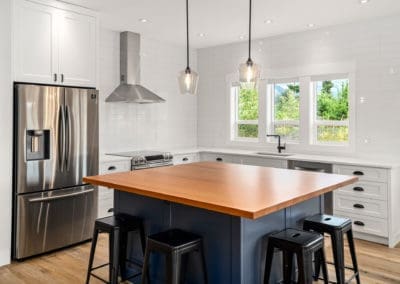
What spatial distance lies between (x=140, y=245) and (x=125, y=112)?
284 centimetres

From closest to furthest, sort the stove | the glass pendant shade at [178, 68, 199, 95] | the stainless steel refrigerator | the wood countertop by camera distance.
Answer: the wood countertop
the glass pendant shade at [178, 68, 199, 95]
the stainless steel refrigerator
the stove

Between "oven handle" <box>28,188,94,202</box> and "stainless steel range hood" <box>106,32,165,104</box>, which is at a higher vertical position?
"stainless steel range hood" <box>106,32,165,104</box>

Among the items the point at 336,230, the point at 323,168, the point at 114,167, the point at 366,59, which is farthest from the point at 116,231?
the point at 366,59

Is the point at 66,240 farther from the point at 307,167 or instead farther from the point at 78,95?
the point at 307,167

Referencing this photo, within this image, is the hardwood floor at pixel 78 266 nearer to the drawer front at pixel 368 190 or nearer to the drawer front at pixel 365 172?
the drawer front at pixel 368 190

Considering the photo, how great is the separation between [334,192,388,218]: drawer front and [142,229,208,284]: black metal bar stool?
2.59 meters

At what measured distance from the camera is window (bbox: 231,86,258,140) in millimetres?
5883

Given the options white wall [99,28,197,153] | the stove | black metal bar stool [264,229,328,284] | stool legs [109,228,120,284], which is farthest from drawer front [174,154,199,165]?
black metal bar stool [264,229,328,284]

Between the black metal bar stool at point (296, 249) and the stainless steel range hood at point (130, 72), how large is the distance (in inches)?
124

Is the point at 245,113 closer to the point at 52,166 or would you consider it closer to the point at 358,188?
the point at 358,188

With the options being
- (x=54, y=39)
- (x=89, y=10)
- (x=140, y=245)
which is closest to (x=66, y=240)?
(x=140, y=245)

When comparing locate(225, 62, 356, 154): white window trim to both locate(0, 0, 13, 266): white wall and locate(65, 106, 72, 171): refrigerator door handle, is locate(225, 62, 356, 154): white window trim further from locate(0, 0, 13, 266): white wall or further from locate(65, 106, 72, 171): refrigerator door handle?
locate(0, 0, 13, 266): white wall

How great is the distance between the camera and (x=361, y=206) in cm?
420

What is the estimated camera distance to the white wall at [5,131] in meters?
3.39
